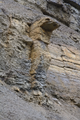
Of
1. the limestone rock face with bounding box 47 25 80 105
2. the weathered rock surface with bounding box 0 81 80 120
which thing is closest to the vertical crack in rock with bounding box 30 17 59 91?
the weathered rock surface with bounding box 0 81 80 120

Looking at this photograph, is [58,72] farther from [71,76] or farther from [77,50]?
[77,50]

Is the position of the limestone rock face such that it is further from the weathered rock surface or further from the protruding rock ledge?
the weathered rock surface

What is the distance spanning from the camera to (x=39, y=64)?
26.6 feet

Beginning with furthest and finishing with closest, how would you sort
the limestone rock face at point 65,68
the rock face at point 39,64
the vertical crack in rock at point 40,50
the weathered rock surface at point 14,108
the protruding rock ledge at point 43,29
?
the limestone rock face at point 65,68
the protruding rock ledge at point 43,29
the vertical crack in rock at point 40,50
the rock face at point 39,64
the weathered rock surface at point 14,108

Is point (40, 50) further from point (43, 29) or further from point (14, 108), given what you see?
point (14, 108)

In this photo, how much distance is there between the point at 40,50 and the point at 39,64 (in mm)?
717

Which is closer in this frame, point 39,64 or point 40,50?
point 39,64

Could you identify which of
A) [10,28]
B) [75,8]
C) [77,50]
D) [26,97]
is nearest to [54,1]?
[75,8]

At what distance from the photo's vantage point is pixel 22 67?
7883 mm

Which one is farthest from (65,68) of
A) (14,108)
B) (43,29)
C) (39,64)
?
(14,108)

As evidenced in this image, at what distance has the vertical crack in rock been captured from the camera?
791cm

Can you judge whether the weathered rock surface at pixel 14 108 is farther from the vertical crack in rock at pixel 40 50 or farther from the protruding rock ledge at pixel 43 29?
the protruding rock ledge at pixel 43 29

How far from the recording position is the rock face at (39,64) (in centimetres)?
746

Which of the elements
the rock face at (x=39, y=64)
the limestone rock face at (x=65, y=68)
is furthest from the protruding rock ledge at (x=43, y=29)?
the limestone rock face at (x=65, y=68)
